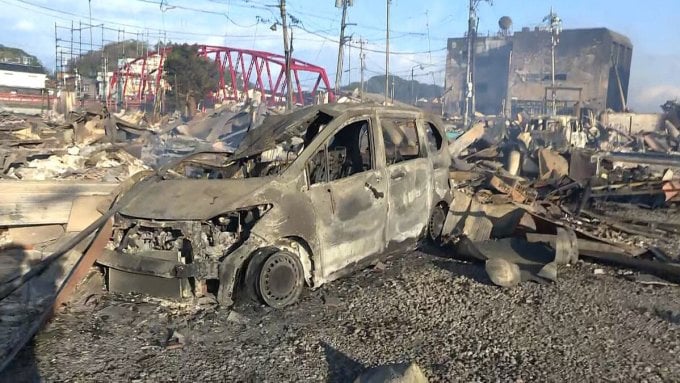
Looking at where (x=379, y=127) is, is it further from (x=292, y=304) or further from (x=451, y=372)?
(x=451, y=372)

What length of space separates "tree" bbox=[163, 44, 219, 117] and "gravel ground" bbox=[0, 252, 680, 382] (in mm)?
45295

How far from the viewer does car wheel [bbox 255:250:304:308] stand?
195 inches

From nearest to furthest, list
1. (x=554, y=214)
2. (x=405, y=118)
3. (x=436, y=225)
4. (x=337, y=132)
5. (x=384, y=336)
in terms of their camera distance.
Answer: (x=384, y=336), (x=337, y=132), (x=405, y=118), (x=436, y=225), (x=554, y=214)

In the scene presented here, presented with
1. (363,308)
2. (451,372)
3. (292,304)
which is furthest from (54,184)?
(451,372)

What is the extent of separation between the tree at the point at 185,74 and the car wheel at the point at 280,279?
148ft

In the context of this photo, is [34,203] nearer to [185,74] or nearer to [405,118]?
[405,118]

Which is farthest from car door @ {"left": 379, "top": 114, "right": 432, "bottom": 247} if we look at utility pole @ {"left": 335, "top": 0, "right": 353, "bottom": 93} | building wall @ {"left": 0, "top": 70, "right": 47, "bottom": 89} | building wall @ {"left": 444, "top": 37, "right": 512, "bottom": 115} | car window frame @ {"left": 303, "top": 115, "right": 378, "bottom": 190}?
building wall @ {"left": 444, "top": 37, "right": 512, "bottom": 115}

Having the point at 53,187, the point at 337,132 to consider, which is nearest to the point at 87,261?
the point at 337,132

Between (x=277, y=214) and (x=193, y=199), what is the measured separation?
0.73m

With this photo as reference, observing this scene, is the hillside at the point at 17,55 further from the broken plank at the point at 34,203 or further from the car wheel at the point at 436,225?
the car wheel at the point at 436,225

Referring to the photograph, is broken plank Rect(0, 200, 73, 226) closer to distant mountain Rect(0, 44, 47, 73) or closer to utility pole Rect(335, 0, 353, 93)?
utility pole Rect(335, 0, 353, 93)

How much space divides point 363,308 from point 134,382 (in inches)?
82.7

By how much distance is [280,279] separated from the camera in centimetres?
507

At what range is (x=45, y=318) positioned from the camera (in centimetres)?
459
